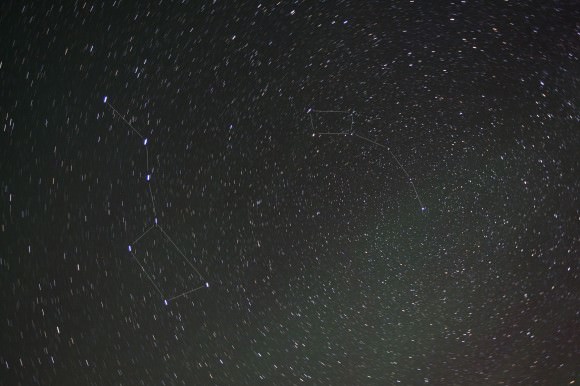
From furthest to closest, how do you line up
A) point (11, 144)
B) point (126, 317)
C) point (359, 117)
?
point (359, 117), point (126, 317), point (11, 144)

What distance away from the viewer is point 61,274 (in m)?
0.45

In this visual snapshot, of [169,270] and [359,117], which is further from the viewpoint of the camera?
[359,117]

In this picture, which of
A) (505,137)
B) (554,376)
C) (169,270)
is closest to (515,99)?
(505,137)

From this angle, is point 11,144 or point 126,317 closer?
point 11,144

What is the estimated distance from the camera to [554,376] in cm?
72

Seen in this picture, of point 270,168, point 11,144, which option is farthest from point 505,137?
point 11,144

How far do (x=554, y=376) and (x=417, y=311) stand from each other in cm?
18

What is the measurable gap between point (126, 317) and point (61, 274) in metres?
0.08

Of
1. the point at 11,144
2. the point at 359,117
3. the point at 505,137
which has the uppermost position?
the point at 11,144

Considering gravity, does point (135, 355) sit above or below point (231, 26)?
below

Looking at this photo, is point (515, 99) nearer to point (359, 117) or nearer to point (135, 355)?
point (359, 117)

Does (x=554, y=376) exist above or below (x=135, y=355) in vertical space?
below

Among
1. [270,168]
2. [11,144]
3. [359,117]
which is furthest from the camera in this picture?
[359,117]

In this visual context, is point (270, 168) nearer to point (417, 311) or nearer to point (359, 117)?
point (359, 117)
